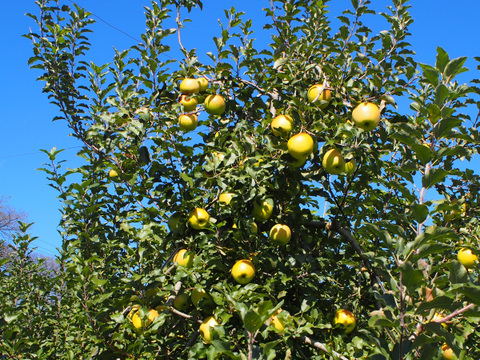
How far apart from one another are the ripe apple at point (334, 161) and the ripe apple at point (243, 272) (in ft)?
2.91

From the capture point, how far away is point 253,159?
8.32 feet

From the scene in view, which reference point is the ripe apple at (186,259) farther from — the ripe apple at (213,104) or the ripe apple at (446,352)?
the ripe apple at (446,352)

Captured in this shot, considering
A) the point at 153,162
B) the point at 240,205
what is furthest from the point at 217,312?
the point at 153,162

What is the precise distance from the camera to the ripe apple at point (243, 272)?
243cm

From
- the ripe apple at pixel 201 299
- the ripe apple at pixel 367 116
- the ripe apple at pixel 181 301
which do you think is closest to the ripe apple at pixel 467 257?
the ripe apple at pixel 367 116

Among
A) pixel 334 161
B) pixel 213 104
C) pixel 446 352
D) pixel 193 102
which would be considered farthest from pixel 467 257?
pixel 193 102

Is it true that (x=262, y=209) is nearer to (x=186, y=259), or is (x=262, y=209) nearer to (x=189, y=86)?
(x=186, y=259)

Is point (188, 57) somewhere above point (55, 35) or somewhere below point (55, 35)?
below

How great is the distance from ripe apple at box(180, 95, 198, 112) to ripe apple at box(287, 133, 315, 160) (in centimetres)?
92

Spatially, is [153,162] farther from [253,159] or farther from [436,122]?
[436,122]

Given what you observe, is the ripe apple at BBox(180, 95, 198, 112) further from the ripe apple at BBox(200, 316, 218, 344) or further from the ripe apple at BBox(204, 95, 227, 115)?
the ripe apple at BBox(200, 316, 218, 344)

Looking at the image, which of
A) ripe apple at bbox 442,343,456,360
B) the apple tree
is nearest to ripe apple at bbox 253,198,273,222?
the apple tree

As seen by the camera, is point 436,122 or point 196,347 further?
point 196,347

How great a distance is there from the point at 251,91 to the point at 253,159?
Result: 1.16 metres
